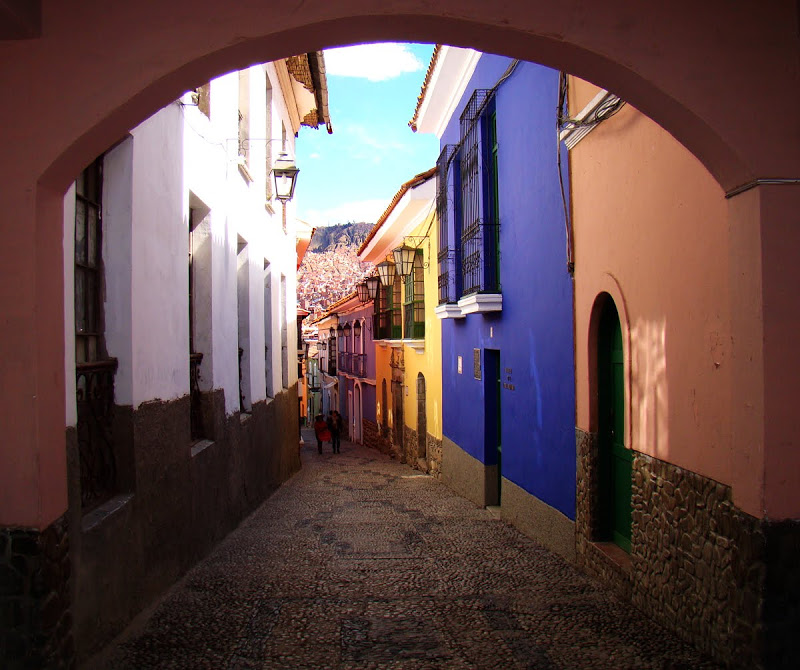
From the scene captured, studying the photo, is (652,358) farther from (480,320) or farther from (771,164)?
(480,320)

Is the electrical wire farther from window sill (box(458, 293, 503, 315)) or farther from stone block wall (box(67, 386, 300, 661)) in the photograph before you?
stone block wall (box(67, 386, 300, 661))

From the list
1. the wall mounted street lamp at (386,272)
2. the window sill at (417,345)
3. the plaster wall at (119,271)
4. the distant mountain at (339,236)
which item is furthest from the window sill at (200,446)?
the distant mountain at (339,236)

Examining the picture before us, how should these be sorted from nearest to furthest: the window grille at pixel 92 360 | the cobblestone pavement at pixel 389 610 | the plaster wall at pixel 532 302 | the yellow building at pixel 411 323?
the cobblestone pavement at pixel 389 610, the window grille at pixel 92 360, the plaster wall at pixel 532 302, the yellow building at pixel 411 323

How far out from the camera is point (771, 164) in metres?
3.25

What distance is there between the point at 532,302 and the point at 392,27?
472 centimetres

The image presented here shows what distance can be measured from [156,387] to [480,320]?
5670mm

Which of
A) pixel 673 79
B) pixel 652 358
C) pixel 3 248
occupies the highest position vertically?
pixel 673 79

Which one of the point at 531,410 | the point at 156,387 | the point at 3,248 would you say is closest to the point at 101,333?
the point at 156,387

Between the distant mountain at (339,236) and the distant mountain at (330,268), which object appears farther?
the distant mountain at (339,236)

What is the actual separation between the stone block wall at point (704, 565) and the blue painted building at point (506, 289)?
46.6 inches

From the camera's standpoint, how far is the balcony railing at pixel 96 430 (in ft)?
14.8

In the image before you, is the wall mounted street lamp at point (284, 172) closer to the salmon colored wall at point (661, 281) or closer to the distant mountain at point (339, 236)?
the salmon colored wall at point (661, 281)

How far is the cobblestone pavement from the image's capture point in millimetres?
4043

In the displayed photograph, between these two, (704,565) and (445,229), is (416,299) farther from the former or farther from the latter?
(704,565)
